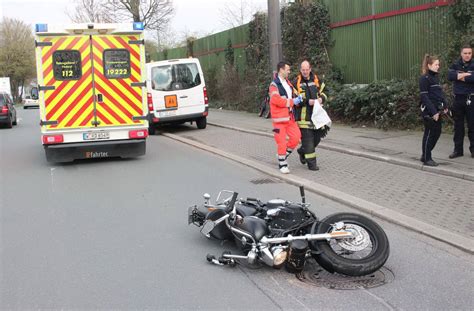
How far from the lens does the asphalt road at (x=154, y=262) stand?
3.89m

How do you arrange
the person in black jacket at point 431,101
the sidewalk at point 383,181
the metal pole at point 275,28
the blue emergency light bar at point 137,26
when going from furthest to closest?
the metal pole at point 275,28 → the blue emergency light bar at point 137,26 → the person in black jacket at point 431,101 → the sidewalk at point 383,181

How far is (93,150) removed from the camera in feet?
34.3

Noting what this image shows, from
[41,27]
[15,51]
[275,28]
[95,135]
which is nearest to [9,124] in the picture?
[275,28]

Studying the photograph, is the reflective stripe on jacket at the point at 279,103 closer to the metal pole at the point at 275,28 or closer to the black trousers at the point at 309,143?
the black trousers at the point at 309,143

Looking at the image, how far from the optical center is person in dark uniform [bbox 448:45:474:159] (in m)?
8.40

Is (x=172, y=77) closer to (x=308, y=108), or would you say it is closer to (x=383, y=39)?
(x=383, y=39)

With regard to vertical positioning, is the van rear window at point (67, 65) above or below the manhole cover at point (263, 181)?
above

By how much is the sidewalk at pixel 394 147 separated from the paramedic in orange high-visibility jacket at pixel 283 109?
1890 millimetres

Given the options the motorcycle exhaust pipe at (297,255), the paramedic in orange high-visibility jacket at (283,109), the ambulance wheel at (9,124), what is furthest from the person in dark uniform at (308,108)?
the ambulance wheel at (9,124)

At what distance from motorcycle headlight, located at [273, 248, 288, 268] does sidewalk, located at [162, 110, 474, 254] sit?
1811mm

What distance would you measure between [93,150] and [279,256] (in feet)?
23.3

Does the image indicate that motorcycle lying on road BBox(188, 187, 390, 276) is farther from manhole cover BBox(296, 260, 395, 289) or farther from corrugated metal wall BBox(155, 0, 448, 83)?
corrugated metal wall BBox(155, 0, 448, 83)

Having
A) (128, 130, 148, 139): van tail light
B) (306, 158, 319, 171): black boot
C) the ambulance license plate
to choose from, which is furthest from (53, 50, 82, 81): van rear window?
(306, 158, 319, 171): black boot

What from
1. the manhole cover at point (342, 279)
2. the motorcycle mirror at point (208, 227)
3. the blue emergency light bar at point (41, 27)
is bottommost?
the manhole cover at point (342, 279)
